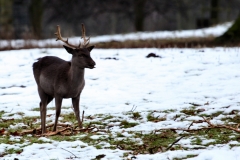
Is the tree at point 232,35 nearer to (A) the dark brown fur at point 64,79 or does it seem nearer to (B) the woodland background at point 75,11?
(B) the woodland background at point 75,11

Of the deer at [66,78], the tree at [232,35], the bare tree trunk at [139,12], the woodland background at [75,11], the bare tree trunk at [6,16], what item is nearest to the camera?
the deer at [66,78]

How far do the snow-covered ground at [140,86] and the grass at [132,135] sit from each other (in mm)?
179

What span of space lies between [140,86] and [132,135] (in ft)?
13.3

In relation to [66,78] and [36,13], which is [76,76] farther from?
[36,13]

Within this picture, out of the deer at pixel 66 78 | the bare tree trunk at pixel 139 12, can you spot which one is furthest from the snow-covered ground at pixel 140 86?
the bare tree trunk at pixel 139 12

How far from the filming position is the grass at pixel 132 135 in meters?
6.59

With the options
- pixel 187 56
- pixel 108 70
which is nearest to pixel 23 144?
pixel 108 70

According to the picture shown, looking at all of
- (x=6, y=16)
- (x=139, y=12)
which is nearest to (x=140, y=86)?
(x=6, y=16)

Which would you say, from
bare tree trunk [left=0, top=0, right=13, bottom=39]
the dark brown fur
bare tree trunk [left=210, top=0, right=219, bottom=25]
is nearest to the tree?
the dark brown fur

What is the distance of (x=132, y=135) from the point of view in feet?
23.8

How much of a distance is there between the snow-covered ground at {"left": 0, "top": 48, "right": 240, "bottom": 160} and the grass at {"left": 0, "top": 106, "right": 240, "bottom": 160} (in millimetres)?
179

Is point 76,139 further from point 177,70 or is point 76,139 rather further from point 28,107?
point 177,70

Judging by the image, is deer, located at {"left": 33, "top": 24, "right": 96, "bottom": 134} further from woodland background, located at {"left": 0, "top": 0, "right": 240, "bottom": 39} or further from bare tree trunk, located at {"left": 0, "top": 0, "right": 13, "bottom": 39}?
bare tree trunk, located at {"left": 0, "top": 0, "right": 13, "bottom": 39}

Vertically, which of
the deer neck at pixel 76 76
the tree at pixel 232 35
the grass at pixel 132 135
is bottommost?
the grass at pixel 132 135
